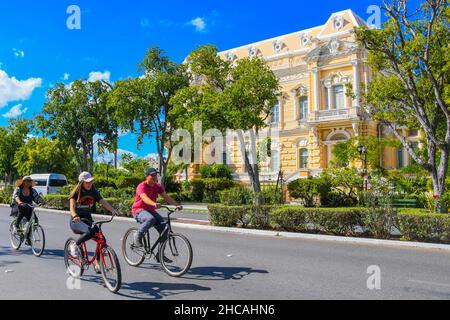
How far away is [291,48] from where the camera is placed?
39.8m

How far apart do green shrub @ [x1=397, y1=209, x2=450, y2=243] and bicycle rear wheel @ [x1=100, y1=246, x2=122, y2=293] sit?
27.9ft

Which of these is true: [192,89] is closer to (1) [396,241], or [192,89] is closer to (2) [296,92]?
(2) [296,92]

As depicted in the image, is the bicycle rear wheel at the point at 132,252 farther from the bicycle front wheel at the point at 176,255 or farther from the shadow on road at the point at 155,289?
the shadow on road at the point at 155,289

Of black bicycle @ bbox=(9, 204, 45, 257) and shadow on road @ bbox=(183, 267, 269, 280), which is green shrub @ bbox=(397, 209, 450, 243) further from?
black bicycle @ bbox=(9, 204, 45, 257)

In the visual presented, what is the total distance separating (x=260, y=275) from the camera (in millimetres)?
7355

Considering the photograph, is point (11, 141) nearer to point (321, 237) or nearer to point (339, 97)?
point (339, 97)

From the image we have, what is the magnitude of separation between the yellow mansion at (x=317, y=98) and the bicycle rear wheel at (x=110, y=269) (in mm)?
27737

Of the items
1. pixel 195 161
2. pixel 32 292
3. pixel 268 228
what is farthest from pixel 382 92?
pixel 195 161

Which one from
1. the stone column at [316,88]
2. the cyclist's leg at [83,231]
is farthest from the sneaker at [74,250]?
the stone column at [316,88]

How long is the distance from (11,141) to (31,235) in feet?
187

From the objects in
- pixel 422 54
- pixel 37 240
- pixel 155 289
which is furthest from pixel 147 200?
pixel 422 54

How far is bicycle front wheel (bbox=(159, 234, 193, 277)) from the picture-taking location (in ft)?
23.4

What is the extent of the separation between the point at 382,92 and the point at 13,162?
183 feet

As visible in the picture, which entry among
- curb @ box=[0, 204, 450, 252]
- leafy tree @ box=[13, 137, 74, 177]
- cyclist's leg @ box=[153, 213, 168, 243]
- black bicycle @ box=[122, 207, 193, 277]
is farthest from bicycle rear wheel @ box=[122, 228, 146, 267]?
leafy tree @ box=[13, 137, 74, 177]
